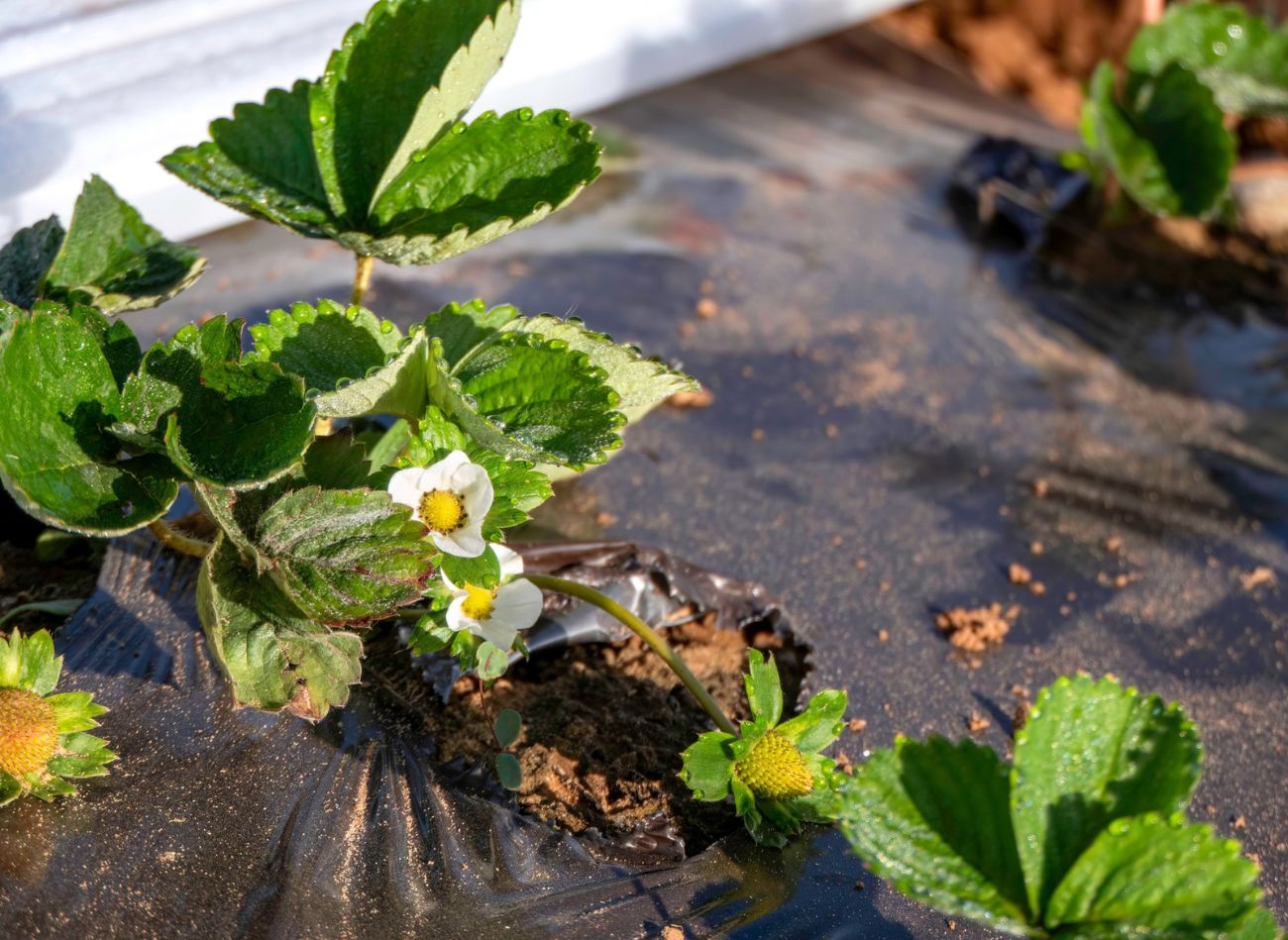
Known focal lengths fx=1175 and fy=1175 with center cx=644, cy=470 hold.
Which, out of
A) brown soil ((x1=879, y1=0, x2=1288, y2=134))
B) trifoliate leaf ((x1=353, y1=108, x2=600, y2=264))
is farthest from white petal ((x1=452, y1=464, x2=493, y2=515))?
brown soil ((x1=879, y1=0, x2=1288, y2=134))

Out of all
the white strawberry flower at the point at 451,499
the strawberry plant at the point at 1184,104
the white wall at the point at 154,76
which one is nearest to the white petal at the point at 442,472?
the white strawberry flower at the point at 451,499

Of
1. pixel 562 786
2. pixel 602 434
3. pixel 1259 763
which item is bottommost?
pixel 1259 763

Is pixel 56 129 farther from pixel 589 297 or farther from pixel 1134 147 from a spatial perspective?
pixel 1134 147

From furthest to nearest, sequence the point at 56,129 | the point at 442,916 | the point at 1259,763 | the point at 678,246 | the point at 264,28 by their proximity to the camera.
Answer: the point at 678,246 → the point at 264,28 → the point at 56,129 → the point at 1259,763 → the point at 442,916

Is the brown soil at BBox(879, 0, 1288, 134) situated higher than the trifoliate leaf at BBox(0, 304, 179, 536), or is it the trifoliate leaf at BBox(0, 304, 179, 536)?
the trifoliate leaf at BBox(0, 304, 179, 536)

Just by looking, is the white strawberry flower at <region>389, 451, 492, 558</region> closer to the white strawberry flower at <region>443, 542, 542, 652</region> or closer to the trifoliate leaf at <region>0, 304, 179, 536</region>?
the white strawberry flower at <region>443, 542, 542, 652</region>

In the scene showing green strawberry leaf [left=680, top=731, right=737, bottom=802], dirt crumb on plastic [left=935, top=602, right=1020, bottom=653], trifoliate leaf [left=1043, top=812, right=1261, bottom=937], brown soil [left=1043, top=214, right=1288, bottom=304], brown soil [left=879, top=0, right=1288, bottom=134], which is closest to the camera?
trifoliate leaf [left=1043, top=812, right=1261, bottom=937]

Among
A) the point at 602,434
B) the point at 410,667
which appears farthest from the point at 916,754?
the point at 410,667
